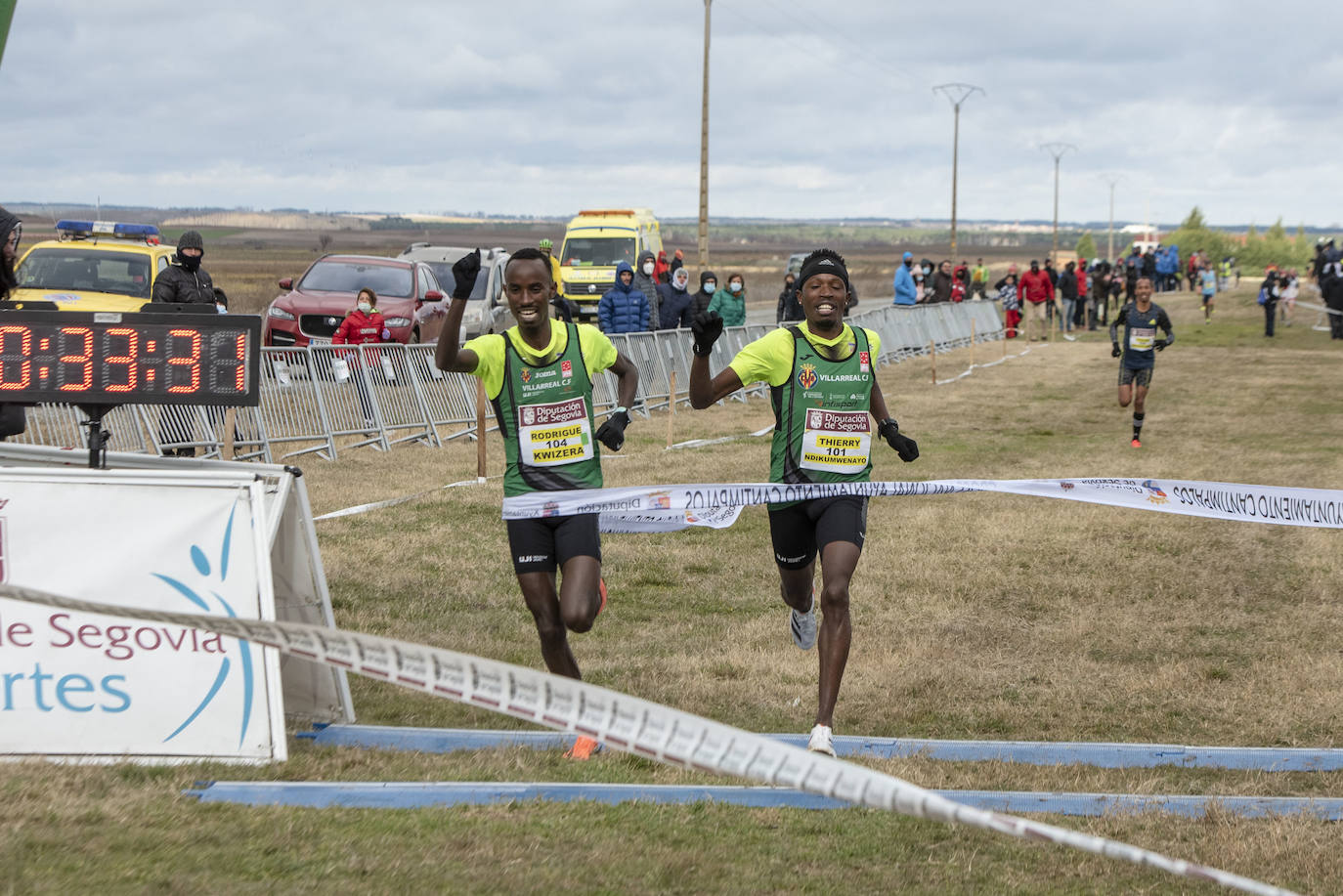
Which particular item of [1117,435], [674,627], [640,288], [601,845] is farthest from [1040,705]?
[640,288]

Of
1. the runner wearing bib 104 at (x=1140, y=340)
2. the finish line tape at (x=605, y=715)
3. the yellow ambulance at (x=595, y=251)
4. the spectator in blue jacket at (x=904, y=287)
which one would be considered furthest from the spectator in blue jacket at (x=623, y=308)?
Answer: the finish line tape at (x=605, y=715)

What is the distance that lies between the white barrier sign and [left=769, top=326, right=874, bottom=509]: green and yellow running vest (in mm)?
2260

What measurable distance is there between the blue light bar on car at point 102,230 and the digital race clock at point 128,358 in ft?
37.6

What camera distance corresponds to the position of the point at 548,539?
20.1ft

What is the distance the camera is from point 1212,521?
12555mm

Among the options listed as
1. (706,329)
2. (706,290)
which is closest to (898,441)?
(706,329)

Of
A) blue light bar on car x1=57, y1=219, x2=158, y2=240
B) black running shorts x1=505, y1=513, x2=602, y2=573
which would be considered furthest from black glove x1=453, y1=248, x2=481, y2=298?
blue light bar on car x1=57, y1=219, x2=158, y2=240

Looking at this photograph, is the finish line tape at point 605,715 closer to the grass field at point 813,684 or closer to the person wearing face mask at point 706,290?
the grass field at point 813,684

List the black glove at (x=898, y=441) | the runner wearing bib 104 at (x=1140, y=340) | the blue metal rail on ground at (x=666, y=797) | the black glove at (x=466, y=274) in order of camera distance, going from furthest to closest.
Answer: the runner wearing bib 104 at (x=1140, y=340) < the black glove at (x=898, y=441) < the black glove at (x=466, y=274) < the blue metal rail on ground at (x=666, y=797)

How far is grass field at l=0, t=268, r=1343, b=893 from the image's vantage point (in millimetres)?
4617

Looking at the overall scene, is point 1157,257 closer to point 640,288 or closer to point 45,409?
point 640,288

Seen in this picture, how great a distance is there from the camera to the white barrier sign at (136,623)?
5555 mm

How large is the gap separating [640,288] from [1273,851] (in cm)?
1821

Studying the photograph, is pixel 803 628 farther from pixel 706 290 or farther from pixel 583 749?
pixel 706 290
